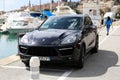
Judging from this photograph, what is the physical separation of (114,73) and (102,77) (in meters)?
0.64

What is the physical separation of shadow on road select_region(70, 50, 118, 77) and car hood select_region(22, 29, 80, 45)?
1.06 metres

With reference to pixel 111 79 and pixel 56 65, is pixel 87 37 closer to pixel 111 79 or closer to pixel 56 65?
pixel 56 65

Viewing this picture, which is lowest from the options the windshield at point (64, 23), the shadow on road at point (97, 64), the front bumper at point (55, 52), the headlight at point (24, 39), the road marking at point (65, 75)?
the shadow on road at point (97, 64)

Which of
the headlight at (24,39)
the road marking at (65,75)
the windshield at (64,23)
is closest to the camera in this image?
the road marking at (65,75)

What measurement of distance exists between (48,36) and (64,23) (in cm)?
155

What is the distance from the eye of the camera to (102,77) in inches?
319

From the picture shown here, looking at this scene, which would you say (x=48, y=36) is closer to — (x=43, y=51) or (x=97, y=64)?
(x=43, y=51)

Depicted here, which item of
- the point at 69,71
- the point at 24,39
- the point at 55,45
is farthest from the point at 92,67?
the point at 24,39

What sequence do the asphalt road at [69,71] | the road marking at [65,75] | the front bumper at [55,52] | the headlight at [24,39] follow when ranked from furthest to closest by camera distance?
1. the headlight at [24,39]
2. the front bumper at [55,52]
3. the asphalt road at [69,71]
4. the road marking at [65,75]

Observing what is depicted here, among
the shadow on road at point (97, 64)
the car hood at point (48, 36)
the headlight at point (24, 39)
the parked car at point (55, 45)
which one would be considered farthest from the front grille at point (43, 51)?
the shadow on road at point (97, 64)

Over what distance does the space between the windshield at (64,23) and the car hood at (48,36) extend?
0.59 m

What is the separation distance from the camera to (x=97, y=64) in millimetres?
10000

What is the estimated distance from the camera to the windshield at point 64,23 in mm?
9945

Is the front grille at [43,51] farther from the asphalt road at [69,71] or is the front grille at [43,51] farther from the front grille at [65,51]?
the asphalt road at [69,71]
